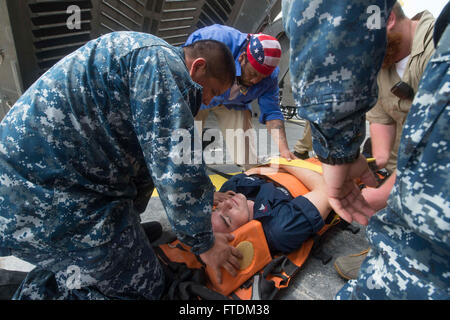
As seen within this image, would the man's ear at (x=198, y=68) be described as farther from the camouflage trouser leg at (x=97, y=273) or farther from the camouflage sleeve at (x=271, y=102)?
the camouflage sleeve at (x=271, y=102)

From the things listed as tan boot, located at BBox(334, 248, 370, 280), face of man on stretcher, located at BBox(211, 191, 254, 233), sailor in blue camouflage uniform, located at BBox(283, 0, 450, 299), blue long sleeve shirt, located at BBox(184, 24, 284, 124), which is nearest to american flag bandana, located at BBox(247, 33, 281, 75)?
blue long sleeve shirt, located at BBox(184, 24, 284, 124)

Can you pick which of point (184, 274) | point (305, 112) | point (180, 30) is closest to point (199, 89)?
point (305, 112)

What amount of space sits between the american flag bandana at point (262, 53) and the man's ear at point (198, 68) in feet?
3.58

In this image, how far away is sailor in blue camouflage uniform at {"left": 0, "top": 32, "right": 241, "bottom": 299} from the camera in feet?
3.05

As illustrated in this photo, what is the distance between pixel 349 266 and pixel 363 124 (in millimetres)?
1060

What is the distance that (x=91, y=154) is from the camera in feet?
3.30

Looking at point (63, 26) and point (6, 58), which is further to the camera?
point (63, 26)

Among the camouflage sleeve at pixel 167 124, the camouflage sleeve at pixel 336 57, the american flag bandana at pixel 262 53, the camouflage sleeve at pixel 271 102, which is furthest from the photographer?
the camouflage sleeve at pixel 271 102

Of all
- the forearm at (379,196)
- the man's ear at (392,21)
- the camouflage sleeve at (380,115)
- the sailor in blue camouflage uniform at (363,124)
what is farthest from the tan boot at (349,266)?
the man's ear at (392,21)

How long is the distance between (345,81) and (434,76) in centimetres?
19

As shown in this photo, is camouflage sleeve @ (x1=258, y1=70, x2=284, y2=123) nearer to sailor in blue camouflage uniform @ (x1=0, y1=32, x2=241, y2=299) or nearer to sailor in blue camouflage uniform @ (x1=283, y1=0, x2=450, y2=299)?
sailor in blue camouflage uniform @ (x1=0, y1=32, x2=241, y2=299)

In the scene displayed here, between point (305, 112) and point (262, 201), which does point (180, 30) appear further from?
point (305, 112)

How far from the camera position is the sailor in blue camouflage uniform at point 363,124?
51 cm
